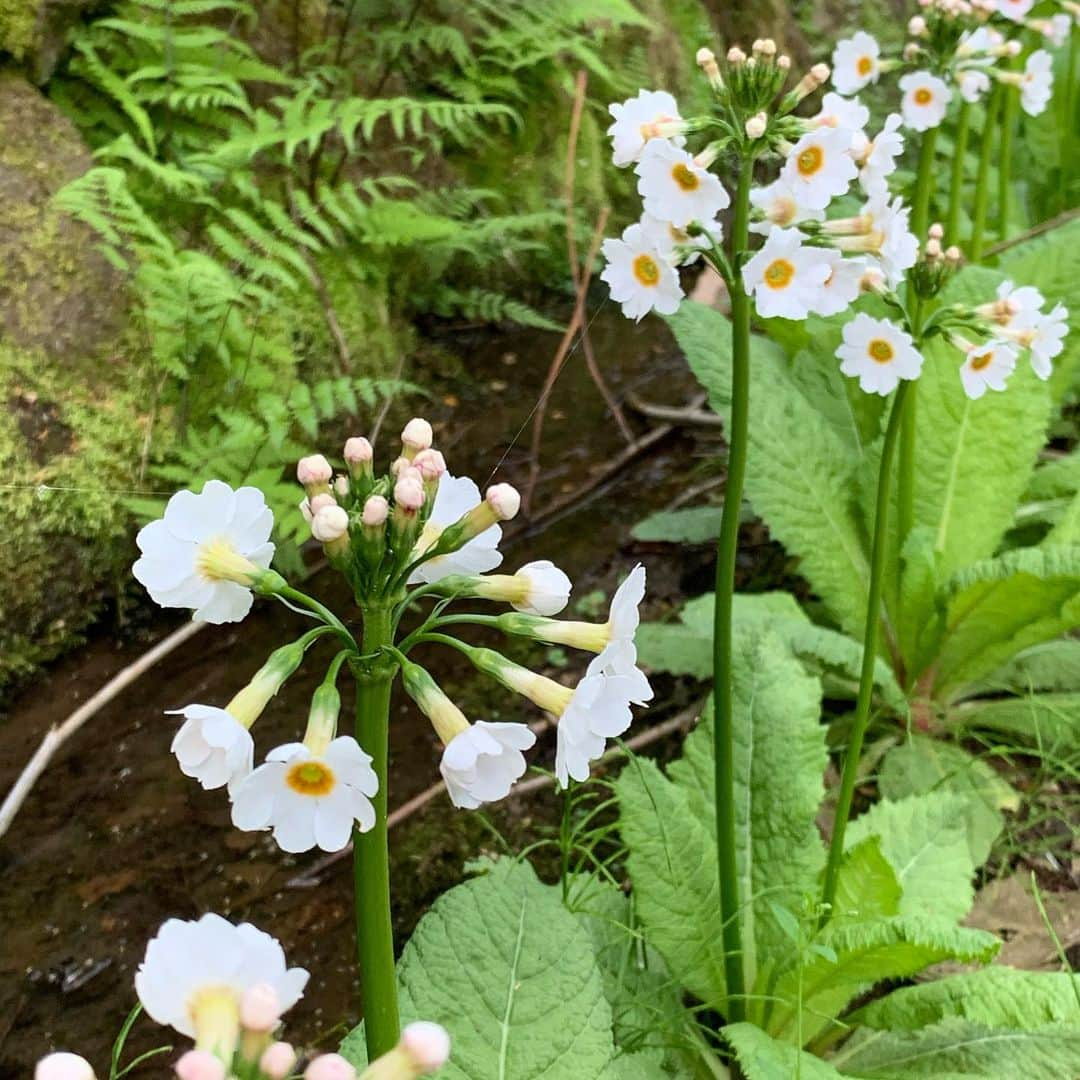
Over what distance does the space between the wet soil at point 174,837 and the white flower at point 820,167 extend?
28.9 inches

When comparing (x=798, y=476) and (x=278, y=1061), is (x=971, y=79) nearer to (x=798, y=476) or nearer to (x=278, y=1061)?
(x=798, y=476)

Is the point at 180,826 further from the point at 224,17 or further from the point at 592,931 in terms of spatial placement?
the point at 224,17

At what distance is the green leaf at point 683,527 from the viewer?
2.59 meters

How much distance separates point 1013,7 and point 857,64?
1.47ft

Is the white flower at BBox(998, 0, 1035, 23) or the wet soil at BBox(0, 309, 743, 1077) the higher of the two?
the white flower at BBox(998, 0, 1035, 23)

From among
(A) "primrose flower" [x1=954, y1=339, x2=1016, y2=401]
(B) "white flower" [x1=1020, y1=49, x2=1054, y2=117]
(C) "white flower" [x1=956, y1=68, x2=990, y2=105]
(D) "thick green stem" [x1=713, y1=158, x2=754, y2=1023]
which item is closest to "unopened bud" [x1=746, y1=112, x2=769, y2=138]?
(D) "thick green stem" [x1=713, y1=158, x2=754, y2=1023]

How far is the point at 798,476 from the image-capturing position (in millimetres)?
2223

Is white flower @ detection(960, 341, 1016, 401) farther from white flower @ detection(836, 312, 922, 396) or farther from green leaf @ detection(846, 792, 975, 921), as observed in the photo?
green leaf @ detection(846, 792, 975, 921)

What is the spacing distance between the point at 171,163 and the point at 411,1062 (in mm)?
2861

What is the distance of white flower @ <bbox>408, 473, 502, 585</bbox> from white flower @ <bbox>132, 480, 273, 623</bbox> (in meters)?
0.14

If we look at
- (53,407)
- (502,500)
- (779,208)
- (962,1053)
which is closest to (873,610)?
(779,208)

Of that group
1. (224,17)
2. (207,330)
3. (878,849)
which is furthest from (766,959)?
(224,17)

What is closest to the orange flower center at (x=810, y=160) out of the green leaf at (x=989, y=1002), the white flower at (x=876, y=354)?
the white flower at (x=876, y=354)

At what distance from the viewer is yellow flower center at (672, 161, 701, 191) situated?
3.76 feet
